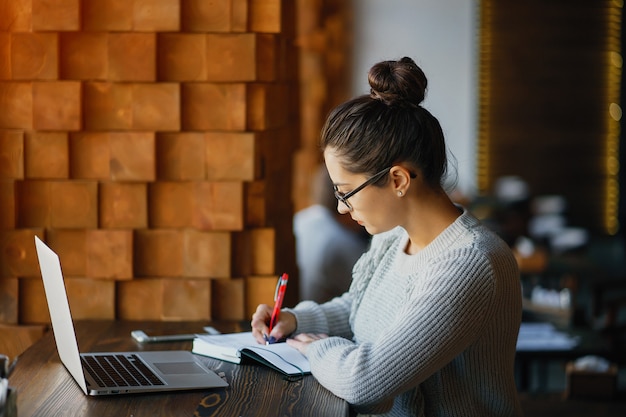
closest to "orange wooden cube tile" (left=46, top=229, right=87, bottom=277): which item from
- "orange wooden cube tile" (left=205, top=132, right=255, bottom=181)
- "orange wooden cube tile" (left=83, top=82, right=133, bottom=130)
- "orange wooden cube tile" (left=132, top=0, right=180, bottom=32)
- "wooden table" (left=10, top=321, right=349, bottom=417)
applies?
"orange wooden cube tile" (left=83, top=82, right=133, bottom=130)

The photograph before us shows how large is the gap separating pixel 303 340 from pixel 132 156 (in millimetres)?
843

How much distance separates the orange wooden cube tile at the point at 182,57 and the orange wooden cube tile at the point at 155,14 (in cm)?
4

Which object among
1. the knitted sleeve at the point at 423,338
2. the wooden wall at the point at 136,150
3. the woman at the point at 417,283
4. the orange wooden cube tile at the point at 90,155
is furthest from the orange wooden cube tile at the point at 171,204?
the knitted sleeve at the point at 423,338

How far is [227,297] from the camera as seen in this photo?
2.76 meters

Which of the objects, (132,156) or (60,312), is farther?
(132,156)

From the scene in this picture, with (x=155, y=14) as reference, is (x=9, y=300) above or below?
below

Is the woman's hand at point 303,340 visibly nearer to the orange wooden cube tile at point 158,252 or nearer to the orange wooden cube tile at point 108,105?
the orange wooden cube tile at point 158,252

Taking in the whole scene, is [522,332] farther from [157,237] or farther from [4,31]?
[4,31]

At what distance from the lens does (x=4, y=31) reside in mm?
2592

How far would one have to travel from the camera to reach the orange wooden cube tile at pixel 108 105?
263cm

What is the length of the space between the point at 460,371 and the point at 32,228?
4.55ft

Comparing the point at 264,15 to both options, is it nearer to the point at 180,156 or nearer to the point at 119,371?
the point at 180,156

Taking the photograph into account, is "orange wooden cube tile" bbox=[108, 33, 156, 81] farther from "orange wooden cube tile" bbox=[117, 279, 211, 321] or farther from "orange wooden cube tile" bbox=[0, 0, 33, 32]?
"orange wooden cube tile" bbox=[117, 279, 211, 321]

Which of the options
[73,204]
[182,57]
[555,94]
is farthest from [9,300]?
[555,94]
